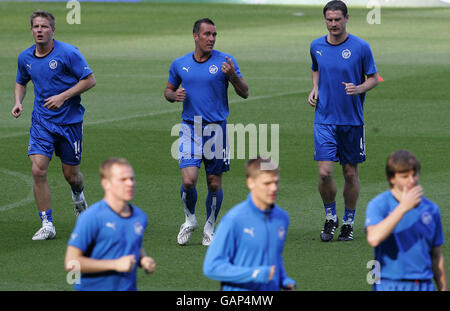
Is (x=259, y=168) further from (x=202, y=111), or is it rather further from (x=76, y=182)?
(x=76, y=182)

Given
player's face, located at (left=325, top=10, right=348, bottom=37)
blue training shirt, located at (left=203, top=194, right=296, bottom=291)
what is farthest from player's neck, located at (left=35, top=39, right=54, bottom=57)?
blue training shirt, located at (left=203, top=194, right=296, bottom=291)

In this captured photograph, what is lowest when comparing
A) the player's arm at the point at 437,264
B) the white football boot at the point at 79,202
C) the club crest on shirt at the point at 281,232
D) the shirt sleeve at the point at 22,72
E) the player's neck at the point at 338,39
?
the player's arm at the point at 437,264

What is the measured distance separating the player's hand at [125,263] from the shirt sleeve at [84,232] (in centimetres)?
28

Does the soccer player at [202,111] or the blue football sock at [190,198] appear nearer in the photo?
the soccer player at [202,111]

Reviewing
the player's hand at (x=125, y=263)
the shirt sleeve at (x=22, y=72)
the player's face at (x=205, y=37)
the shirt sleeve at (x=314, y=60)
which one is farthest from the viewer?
the shirt sleeve at (x=22, y=72)

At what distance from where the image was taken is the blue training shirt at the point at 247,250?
7.05 metres

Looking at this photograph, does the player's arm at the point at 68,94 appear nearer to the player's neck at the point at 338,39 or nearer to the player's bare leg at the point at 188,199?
the player's bare leg at the point at 188,199

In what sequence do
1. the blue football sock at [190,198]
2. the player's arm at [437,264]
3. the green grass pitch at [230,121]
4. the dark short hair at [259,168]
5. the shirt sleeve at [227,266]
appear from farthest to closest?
the blue football sock at [190,198] → the green grass pitch at [230,121] → the player's arm at [437,264] → the dark short hair at [259,168] → the shirt sleeve at [227,266]

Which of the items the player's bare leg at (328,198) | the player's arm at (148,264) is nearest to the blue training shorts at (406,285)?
the player's arm at (148,264)

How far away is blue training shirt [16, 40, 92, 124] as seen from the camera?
41.0ft

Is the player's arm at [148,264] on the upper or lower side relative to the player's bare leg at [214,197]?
lower
